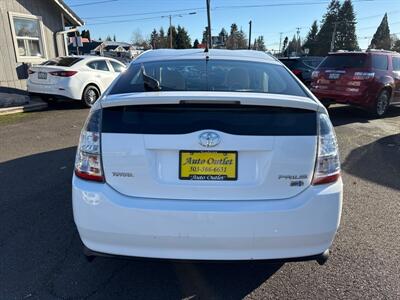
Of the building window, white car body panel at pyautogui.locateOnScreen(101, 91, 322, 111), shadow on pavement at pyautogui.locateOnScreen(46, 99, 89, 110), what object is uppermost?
the building window

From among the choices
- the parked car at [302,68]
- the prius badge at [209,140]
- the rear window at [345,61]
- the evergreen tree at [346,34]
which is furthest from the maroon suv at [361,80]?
the evergreen tree at [346,34]

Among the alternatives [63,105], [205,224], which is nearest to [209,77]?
[205,224]

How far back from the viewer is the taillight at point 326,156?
7.28 ft

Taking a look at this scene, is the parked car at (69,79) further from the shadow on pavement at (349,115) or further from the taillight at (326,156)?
the taillight at (326,156)

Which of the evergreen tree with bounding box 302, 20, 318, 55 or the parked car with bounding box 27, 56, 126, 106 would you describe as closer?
the parked car with bounding box 27, 56, 126, 106

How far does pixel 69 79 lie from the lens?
388 inches

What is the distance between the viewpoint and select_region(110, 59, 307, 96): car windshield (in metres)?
2.55

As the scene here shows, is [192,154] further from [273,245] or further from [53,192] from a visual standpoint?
[53,192]

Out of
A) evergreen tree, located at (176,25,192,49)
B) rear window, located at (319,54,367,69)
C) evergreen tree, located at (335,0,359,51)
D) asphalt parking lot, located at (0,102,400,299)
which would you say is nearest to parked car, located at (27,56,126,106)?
asphalt parking lot, located at (0,102,400,299)

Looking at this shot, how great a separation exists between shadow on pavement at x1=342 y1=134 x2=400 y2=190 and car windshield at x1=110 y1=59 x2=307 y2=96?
2654 millimetres

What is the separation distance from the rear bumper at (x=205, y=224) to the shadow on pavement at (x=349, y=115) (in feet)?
22.1

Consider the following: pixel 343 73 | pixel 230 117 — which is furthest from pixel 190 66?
pixel 343 73

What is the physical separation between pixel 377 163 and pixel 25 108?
912 centimetres

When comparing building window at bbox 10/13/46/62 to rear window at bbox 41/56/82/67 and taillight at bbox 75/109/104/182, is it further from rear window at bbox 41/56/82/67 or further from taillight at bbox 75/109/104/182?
taillight at bbox 75/109/104/182
